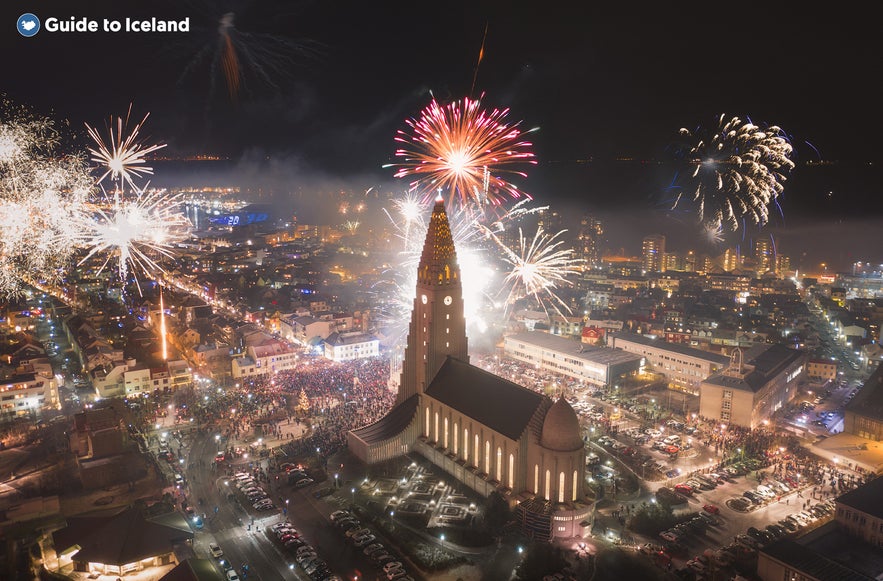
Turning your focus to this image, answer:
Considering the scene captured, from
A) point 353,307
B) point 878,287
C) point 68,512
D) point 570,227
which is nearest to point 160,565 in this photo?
point 68,512

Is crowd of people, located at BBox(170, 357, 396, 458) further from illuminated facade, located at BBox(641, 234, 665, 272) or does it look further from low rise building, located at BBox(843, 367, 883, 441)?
illuminated facade, located at BBox(641, 234, 665, 272)

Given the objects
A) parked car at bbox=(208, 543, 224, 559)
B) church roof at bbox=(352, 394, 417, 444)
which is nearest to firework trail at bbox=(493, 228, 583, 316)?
church roof at bbox=(352, 394, 417, 444)

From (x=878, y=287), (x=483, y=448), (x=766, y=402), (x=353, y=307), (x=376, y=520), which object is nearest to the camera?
(x=376, y=520)

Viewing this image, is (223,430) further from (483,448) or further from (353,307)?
(353,307)

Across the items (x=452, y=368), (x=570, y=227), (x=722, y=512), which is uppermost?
(x=570, y=227)

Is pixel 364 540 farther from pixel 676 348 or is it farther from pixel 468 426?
pixel 676 348

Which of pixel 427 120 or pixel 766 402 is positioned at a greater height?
pixel 427 120

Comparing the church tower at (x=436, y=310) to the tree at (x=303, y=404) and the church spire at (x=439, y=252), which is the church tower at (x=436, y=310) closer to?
the church spire at (x=439, y=252)

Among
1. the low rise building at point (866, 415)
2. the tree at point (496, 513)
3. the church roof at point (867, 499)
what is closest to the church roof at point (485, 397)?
the tree at point (496, 513)
